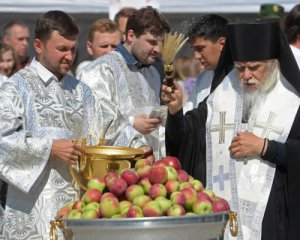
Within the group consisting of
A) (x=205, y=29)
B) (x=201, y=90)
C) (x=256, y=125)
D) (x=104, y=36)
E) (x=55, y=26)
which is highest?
(x=55, y=26)

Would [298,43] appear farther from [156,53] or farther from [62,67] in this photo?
[62,67]

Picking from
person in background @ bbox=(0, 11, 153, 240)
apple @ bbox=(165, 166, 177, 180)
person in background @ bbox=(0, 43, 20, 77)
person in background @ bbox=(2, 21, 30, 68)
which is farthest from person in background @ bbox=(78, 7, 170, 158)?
person in background @ bbox=(2, 21, 30, 68)

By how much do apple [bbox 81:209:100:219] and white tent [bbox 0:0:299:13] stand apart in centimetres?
673

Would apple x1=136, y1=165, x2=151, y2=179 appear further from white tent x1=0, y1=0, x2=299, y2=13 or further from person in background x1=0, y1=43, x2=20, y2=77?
white tent x1=0, y1=0, x2=299, y2=13

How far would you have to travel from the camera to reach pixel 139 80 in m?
8.21

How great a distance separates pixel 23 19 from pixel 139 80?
4.53 metres

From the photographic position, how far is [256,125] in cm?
641

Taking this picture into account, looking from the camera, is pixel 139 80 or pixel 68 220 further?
pixel 139 80

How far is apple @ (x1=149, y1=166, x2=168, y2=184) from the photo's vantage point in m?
5.20

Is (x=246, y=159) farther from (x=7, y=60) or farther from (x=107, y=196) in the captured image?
(x=7, y=60)

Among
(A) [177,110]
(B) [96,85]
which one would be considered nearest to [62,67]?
(A) [177,110]

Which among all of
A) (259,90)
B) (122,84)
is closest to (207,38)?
(122,84)

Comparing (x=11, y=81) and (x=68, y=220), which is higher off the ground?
(x=11, y=81)

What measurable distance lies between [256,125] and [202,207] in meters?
1.46
